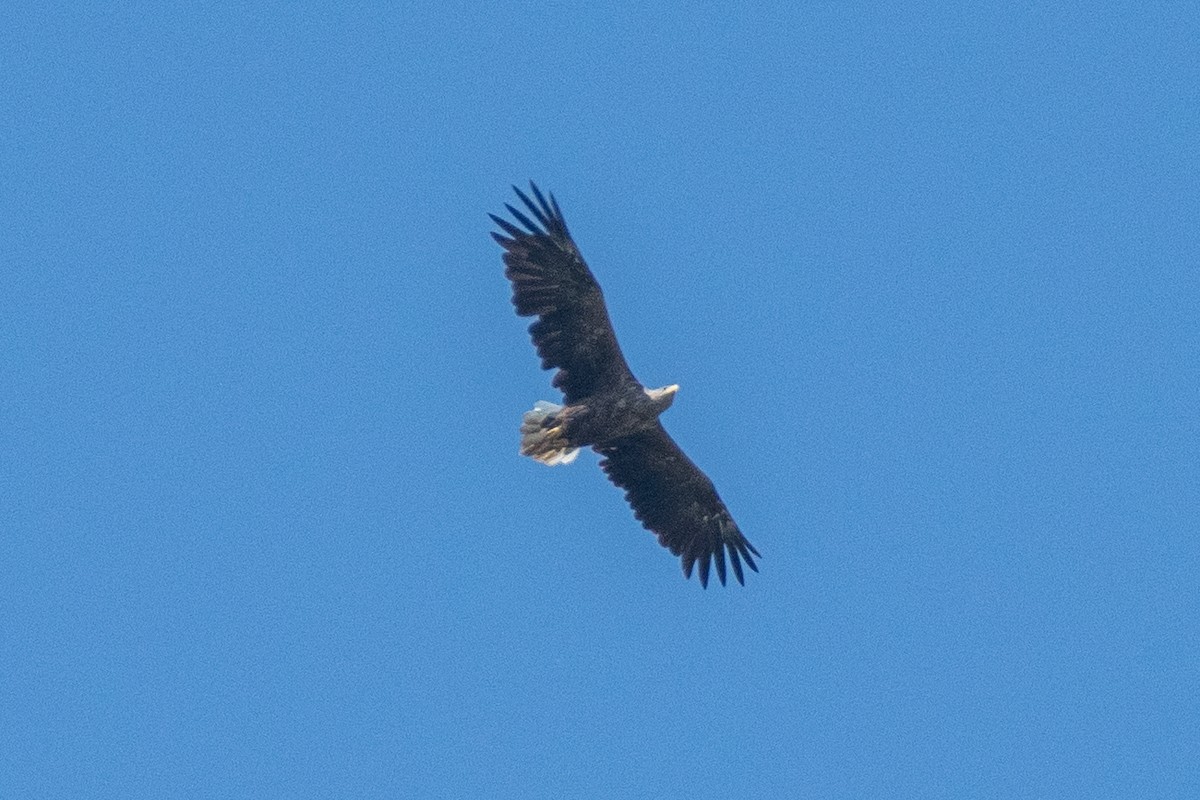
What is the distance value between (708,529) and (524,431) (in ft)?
8.76

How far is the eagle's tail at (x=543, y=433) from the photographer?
20812 millimetres

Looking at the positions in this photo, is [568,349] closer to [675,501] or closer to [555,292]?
[555,292]

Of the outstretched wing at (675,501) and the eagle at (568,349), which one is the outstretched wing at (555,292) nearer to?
the eagle at (568,349)

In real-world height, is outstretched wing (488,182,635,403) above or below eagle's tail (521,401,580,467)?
above

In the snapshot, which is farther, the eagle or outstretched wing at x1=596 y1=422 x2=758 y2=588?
outstretched wing at x1=596 y1=422 x2=758 y2=588

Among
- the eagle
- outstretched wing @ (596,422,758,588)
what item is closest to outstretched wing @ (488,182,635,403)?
the eagle

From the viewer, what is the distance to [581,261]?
67.5 ft

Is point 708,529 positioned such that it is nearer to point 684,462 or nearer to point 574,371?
→ point 684,462

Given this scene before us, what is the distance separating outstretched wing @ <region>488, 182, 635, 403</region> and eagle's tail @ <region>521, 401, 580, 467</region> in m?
0.39

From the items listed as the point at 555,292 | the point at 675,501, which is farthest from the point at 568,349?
the point at 675,501

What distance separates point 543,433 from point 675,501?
6.86ft

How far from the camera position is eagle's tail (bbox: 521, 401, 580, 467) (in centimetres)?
2081

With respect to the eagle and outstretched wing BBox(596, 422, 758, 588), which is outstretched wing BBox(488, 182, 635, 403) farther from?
outstretched wing BBox(596, 422, 758, 588)

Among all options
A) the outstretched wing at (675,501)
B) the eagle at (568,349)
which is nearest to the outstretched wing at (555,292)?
the eagle at (568,349)
